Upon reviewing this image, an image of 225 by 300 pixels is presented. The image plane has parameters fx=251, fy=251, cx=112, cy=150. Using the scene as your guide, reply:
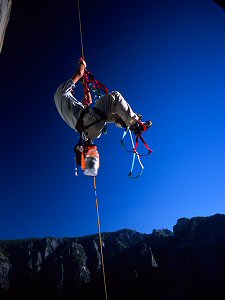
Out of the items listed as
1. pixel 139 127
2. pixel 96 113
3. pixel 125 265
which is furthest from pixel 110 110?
pixel 125 265

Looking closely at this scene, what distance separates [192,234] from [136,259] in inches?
649

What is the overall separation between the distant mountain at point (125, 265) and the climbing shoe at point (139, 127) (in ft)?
A: 183

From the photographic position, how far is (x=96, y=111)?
4625mm

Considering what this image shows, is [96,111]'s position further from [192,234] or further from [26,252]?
[26,252]

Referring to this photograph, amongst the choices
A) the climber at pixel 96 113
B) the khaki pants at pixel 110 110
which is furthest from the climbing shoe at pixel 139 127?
the khaki pants at pixel 110 110

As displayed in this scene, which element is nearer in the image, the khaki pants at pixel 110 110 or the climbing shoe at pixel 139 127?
the khaki pants at pixel 110 110

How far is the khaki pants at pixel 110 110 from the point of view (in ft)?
15.1

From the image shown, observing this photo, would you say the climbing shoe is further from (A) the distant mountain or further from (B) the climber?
(A) the distant mountain

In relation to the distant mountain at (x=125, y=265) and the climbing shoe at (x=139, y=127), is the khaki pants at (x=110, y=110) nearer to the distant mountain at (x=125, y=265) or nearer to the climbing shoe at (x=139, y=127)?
the climbing shoe at (x=139, y=127)

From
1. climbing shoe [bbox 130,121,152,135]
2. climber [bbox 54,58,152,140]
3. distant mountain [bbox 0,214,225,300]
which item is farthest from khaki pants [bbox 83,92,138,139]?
distant mountain [bbox 0,214,225,300]

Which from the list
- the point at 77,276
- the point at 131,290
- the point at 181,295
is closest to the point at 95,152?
the point at 181,295

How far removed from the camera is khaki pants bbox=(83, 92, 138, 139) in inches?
181

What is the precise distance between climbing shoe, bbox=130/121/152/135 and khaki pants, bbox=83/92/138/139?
15 centimetres

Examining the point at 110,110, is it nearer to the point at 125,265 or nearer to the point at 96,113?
the point at 96,113
